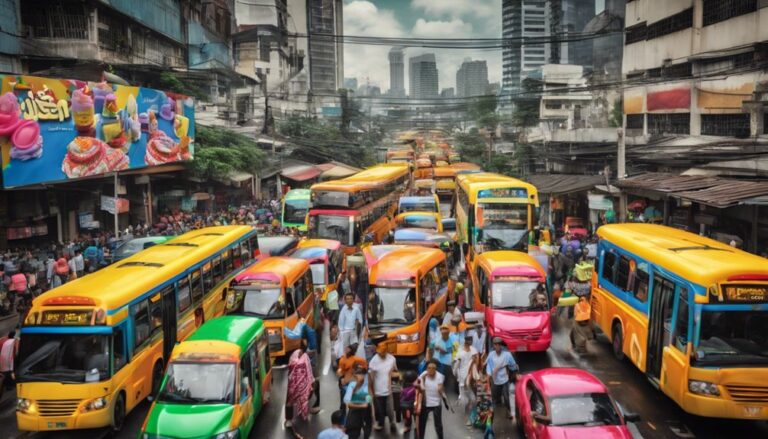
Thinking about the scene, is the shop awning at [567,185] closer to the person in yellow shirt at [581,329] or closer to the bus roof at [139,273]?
A: the person in yellow shirt at [581,329]

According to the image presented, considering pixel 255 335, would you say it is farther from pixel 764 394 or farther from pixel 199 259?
pixel 764 394

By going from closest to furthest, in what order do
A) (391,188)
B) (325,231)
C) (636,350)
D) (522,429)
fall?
(522,429) → (636,350) → (325,231) → (391,188)

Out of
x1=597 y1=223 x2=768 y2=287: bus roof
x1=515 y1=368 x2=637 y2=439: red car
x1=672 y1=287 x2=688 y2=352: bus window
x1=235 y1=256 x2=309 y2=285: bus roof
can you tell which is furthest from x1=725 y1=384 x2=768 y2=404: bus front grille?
x1=235 y1=256 x2=309 y2=285: bus roof

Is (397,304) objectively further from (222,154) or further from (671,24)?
(671,24)

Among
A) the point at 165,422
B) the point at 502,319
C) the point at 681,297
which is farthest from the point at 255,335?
the point at 681,297

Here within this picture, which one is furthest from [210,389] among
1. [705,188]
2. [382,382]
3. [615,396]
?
[705,188]

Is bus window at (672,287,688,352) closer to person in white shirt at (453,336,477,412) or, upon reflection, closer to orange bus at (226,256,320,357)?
person in white shirt at (453,336,477,412)

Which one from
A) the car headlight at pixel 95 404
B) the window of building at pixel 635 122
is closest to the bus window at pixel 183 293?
the car headlight at pixel 95 404
